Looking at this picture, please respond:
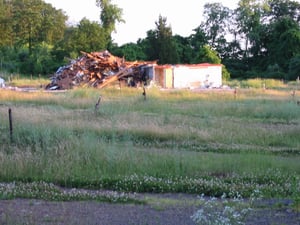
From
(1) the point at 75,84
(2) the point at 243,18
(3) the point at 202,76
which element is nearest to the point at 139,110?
(1) the point at 75,84

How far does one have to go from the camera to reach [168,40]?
6925 centimetres

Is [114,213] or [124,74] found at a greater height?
[124,74]

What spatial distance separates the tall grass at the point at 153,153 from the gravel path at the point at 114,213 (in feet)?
2.39

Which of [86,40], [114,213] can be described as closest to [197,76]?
[86,40]

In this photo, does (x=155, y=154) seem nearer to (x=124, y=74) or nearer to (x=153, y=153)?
(x=153, y=153)

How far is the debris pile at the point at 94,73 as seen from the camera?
4944 centimetres

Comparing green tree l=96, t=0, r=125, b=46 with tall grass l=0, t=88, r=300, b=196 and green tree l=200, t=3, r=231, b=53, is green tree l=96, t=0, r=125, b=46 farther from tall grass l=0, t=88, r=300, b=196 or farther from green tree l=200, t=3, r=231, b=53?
tall grass l=0, t=88, r=300, b=196

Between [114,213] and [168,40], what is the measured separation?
61928 mm

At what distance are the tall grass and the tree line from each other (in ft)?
159

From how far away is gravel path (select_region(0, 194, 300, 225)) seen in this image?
7.64 meters

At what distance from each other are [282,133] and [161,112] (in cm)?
887

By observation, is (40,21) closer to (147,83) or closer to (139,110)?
(147,83)

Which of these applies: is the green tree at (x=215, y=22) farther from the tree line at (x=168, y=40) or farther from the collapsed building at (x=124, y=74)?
the collapsed building at (x=124, y=74)

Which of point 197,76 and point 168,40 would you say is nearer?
point 197,76
